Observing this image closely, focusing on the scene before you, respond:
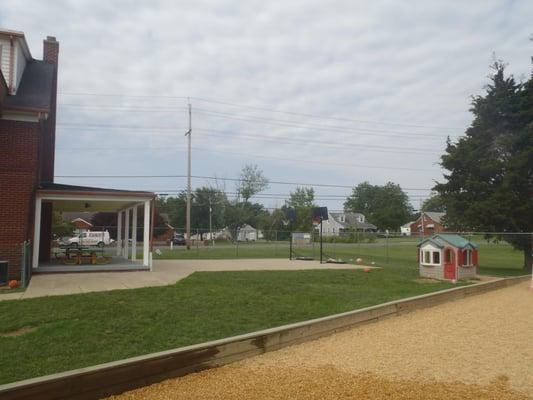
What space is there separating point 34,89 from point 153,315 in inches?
400

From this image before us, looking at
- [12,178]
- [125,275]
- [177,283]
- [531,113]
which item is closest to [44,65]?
[12,178]

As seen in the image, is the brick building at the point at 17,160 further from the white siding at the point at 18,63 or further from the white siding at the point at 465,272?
the white siding at the point at 465,272

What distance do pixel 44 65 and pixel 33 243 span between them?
23.4 ft

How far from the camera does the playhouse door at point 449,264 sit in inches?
578

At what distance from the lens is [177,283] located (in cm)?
1166

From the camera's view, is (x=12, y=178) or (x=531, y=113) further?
(x=531, y=113)

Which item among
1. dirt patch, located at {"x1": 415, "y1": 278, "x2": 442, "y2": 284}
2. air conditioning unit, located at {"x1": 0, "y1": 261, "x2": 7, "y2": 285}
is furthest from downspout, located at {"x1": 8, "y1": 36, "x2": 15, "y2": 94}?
dirt patch, located at {"x1": 415, "y1": 278, "x2": 442, "y2": 284}

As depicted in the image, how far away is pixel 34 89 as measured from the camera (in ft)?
46.6

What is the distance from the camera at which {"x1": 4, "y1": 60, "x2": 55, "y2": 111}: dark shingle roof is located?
12.6 meters

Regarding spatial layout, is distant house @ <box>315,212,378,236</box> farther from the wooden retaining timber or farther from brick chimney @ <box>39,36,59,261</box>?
the wooden retaining timber

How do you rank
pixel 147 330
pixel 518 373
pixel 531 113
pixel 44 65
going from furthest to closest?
pixel 531 113
pixel 44 65
pixel 147 330
pixel 518 373

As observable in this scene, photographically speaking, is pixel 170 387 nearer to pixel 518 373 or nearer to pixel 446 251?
pixel 518 373

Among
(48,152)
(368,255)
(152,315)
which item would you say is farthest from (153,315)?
(368,255)

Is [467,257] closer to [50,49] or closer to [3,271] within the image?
[3,271]
